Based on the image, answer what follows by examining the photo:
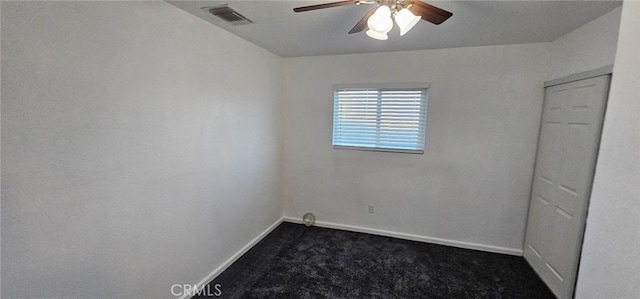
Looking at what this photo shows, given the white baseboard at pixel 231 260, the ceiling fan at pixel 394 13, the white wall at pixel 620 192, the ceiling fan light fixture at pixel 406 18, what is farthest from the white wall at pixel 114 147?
the white wall at pixel 620 192

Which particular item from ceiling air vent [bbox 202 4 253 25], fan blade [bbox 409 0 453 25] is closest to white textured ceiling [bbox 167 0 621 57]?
ceiling air vent [bbox 202 4 253 25]

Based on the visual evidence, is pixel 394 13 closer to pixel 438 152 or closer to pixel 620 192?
pixel 620 192

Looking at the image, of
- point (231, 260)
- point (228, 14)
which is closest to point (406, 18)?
point (228, 14)

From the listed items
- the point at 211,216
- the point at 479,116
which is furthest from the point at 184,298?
the point at 479,116

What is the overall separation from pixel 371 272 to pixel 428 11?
232 centimetres

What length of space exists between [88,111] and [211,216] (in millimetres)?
1332

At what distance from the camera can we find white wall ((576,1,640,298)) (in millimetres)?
894

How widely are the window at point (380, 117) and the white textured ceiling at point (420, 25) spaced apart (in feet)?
1.71

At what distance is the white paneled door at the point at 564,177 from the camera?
6.58 feet

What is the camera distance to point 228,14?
203 centimetres

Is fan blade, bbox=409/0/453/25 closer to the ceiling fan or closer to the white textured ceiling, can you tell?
the ceiling fan

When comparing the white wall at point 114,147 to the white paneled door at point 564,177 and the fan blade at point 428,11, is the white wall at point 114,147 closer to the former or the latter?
the fan blade at point 428,11

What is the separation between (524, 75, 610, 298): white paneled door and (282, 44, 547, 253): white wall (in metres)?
0.21

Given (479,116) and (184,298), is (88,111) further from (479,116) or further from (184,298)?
(479,116)
